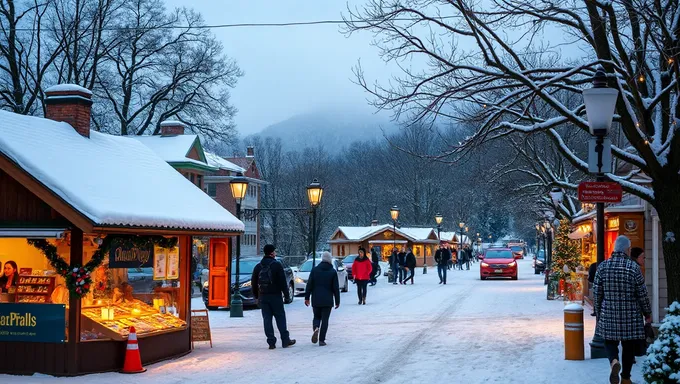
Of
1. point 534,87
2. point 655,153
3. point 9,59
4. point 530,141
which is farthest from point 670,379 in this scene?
point 9,59

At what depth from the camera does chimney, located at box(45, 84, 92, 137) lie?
15.0 metres

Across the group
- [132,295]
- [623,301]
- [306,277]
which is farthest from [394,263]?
[623,301]

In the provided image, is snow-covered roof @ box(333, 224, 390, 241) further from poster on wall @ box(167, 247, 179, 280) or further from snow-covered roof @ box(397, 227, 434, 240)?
poster on wall @ box(167, 247, 179, 280)

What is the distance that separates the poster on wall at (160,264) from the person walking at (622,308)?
24.9 ft

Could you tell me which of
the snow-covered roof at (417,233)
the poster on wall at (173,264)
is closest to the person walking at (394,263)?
the poster on wall at (173,264)

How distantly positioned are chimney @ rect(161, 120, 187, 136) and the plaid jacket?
126ft

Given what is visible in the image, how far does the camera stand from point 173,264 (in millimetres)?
14742

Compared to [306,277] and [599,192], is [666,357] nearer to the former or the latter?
[599,192]

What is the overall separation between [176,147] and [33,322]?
32621 mm

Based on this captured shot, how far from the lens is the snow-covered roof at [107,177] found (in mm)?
11812

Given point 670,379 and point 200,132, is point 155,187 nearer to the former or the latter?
point 670,379

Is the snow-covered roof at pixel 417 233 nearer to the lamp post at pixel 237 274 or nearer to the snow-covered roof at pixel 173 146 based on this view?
the snow-covered roof at pixel 173 146

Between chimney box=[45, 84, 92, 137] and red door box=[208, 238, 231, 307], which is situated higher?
Answer: chimney box=[45, 84, 92, 137]

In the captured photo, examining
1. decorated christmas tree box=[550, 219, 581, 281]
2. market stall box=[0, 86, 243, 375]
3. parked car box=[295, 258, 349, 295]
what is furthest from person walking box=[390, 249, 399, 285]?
market stall box=[0, 86, 243, 375]
